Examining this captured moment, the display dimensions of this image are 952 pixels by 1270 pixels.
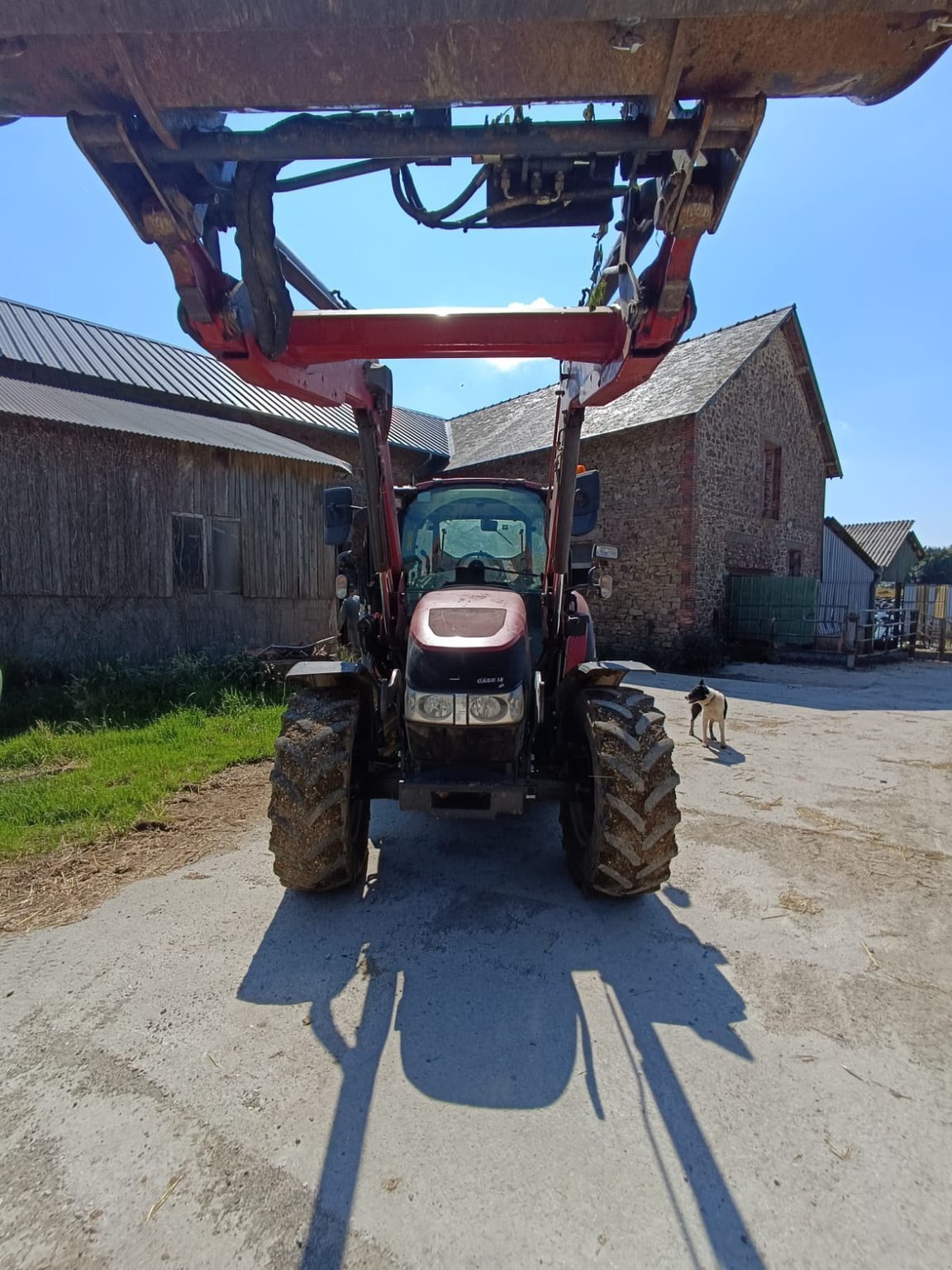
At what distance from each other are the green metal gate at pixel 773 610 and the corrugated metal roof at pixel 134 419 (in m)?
9.76

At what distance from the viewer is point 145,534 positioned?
958cm

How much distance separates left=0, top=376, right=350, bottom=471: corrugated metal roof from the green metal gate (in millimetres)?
9765

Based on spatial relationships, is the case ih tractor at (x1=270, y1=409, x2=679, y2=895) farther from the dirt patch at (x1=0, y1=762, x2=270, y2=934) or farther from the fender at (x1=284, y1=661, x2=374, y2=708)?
the dirt patch at (x1=0, y1=762, x2=270, y2=934)

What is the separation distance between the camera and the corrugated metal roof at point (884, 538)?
30438mm

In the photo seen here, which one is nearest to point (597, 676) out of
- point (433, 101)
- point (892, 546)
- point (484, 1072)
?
point (484, 1072)

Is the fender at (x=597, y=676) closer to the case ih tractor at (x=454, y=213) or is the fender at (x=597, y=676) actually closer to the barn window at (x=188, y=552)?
the case ih tractor at (x=454, y=213)

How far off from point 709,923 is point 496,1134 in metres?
1.64

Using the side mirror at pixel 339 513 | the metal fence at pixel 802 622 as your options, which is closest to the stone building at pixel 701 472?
the metal fence at pixel 802 622

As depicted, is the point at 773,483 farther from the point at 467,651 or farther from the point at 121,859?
the point at 121,859

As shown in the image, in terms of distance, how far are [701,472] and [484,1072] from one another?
1425 cm

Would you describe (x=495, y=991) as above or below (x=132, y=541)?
below

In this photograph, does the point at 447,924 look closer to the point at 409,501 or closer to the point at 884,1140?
the point at 884,1140

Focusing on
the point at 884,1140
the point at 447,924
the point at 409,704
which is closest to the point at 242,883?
the point at 447,924

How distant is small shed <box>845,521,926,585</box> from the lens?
3044 centimetres
